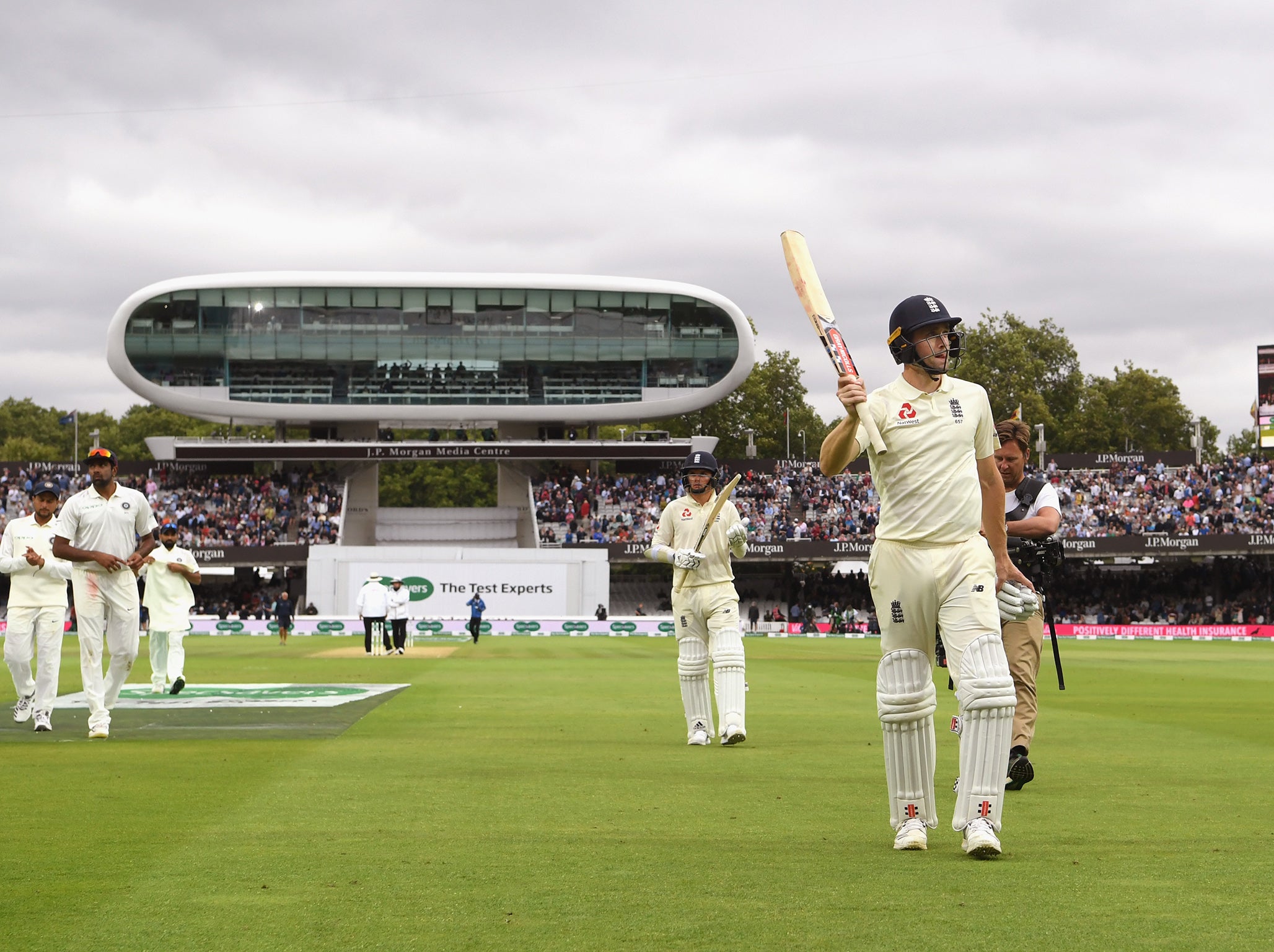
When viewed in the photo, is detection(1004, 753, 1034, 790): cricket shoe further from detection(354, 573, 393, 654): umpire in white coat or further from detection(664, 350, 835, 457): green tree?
detection(664, 350, 835, 457): green tree

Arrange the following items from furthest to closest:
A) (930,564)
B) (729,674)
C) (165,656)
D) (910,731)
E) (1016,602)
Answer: (165,656)
(729,674)
(1016,602)
(910,731)
(930,564)

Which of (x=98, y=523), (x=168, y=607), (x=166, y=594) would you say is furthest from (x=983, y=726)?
(x=166, y=594)

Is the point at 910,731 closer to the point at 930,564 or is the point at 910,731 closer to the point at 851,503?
the point at 930,564

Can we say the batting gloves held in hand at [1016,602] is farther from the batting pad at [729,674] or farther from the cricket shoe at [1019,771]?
the batting pad at [729,674]

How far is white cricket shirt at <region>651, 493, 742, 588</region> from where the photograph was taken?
38.1 feet

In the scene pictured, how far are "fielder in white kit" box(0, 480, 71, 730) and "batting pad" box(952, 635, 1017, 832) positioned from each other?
8600 mm

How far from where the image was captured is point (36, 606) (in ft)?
41.1

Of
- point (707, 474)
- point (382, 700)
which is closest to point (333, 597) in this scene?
point (382, 700)

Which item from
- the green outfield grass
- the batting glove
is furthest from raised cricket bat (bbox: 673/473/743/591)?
the green outfield grass

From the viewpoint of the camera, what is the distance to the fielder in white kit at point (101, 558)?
11.5 metres

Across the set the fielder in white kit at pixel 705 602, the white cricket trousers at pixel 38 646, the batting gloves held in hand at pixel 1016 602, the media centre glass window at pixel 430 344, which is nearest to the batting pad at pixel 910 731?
the batting gloves held in hand at pixel 1016 602

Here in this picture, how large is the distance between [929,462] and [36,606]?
361 inches

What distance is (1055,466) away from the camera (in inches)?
2667

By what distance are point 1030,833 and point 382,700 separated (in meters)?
10.9
